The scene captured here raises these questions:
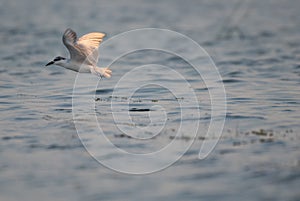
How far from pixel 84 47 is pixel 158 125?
2332 mm

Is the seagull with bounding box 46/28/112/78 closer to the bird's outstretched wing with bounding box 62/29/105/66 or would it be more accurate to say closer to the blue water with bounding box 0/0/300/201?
the bird's outstretched wing with bounding box 62/29/105/66

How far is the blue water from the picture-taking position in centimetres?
896

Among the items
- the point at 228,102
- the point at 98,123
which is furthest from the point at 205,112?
the point at 98,123

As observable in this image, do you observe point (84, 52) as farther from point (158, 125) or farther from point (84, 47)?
point (158, 125)

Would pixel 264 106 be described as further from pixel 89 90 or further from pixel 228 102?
pixel 89 90

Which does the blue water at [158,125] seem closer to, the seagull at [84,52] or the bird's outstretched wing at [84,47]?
the seagull at [84,52]

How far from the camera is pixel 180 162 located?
10.1m

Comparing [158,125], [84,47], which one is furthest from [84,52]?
[158,125]

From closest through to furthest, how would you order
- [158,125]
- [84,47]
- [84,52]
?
[158,125]
[84,47]
[84,52]

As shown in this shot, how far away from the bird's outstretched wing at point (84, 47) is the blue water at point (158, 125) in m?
1.25

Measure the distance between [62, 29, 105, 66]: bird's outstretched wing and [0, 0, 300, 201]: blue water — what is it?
1.25 m

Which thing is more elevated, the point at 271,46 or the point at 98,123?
the point at 271,46

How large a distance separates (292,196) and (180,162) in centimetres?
231

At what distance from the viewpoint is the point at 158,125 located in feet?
40.4
